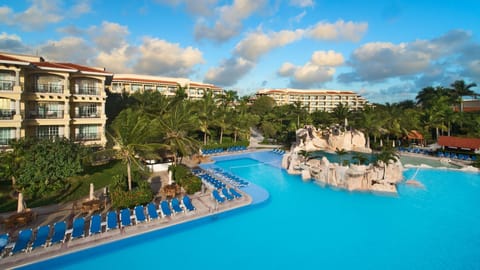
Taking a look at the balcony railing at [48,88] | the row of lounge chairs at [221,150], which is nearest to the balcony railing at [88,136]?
the balcony railing at [48,88]

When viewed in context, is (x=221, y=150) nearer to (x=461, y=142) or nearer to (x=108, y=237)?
(x=108, y=237)

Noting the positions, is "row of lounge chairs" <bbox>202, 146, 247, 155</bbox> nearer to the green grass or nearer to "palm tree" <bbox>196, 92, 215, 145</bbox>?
"palm tree" <bbox>196, 92, 215, 145</bbox>

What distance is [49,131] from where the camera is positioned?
866 inches

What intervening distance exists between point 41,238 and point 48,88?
16752 millimetres

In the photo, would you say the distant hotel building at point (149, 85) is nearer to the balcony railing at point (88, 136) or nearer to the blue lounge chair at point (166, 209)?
the balcony railing at point (88, 136)

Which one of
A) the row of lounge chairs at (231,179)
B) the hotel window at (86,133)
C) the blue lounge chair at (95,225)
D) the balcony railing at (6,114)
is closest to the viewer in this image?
the blue lounge chair at (95,225)

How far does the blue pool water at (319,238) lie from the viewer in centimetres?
962

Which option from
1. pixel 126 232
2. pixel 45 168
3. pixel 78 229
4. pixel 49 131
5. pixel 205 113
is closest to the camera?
pixel 78 229

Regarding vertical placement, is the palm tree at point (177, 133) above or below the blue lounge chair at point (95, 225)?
above

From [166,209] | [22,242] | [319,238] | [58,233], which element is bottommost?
[319,238]

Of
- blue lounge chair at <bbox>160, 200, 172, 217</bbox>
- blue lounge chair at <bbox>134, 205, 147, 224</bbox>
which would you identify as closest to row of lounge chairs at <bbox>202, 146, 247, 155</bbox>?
blue lounge chair at <bbox>160, 200, 172, 217</bbox>

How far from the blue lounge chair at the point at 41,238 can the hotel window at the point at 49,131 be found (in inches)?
569

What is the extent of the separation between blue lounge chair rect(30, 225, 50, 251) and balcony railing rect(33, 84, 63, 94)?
53.3 ft

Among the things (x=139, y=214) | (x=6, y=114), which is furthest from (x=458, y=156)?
(x=6, y=114)
